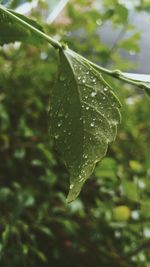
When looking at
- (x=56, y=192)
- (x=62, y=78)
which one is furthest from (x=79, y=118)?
(x=56, y=192)

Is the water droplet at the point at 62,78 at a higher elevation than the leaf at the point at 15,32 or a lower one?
lower

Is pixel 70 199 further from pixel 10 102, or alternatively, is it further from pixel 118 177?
pixel 10 102

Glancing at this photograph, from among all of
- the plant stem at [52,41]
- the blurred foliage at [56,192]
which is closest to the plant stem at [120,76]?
the plant stem at [52,41]

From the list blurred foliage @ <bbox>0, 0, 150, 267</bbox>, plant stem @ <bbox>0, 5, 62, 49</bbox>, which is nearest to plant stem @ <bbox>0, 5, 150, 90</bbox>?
plant stem @ <bbox>0, 5, 62, 49</bbox>

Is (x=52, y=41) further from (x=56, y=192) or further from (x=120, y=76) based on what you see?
(x=56, y=192)

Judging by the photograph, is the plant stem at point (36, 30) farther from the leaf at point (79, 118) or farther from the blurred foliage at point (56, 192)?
the blurred foliage at point (56, 192)

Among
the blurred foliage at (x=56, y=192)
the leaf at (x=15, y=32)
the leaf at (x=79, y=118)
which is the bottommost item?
the blurred foliage at (x=56, y=192)

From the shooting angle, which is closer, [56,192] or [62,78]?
[62,78]
